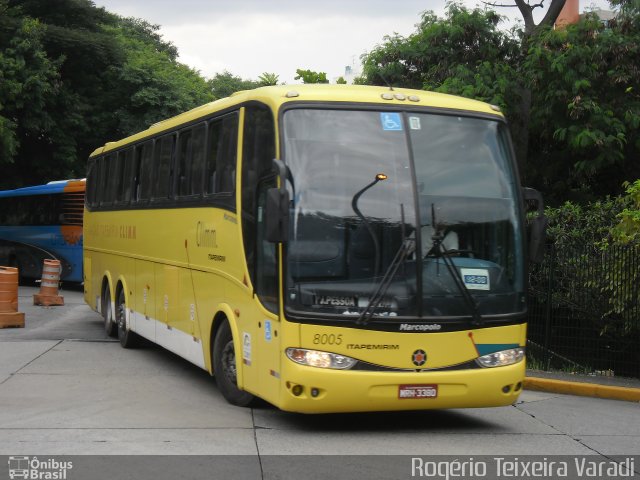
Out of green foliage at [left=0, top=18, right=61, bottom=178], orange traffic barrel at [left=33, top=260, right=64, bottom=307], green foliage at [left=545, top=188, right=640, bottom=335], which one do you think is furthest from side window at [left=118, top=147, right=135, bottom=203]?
green foliage at [left=0, top=18, right=61, bottom=178]

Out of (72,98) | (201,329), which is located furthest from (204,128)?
(72,98)

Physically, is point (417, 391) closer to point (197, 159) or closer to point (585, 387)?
point (585, 387)

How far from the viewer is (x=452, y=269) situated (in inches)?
333

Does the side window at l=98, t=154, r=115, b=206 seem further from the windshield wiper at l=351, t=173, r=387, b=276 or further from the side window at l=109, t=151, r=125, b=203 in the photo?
the windshield wiper at l=351, t=173, r=387, b=276

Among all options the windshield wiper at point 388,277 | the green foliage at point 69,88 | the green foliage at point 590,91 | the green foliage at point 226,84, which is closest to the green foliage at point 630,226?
the green foliage at point 590,91

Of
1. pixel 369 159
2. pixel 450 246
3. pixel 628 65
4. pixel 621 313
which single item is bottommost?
pixel 621 313

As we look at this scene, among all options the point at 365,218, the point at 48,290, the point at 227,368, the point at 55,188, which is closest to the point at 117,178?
the point at 227,368

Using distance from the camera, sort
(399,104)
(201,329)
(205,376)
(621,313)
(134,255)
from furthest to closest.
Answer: (134,255) → (621,313) → (205,376) → (201,329) → (399,104)

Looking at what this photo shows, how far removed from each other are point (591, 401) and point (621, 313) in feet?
7.50

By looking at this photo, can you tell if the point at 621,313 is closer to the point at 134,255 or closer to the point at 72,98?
the point at 134,255

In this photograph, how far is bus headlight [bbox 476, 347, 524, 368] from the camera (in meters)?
8.62

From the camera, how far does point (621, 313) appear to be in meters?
13.4

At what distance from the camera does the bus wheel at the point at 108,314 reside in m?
16.1

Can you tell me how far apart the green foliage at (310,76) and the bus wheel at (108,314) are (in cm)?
710
